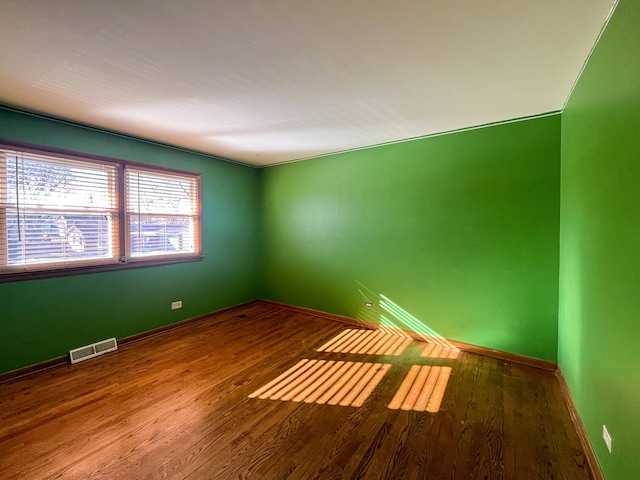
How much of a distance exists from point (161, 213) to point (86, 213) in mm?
801

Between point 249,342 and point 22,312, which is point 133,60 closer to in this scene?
point 22,312

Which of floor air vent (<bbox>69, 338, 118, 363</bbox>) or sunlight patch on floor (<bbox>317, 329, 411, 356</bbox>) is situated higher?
floor air vent (<bbox>69, 338, 118, 363</bbox>)

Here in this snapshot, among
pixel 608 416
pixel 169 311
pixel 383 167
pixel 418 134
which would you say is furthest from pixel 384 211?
pixel 169 311

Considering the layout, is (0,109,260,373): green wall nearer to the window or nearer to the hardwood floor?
the window

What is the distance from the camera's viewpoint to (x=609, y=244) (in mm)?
1404

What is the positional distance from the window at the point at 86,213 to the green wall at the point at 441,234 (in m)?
1.72

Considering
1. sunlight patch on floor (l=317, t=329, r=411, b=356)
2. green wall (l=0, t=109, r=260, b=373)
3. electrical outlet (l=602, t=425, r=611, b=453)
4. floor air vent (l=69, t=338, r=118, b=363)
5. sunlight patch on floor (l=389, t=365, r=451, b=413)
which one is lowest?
sunlight patch on floor (l=389, t=365, r=451, b=413)

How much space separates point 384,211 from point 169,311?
10.4 ft

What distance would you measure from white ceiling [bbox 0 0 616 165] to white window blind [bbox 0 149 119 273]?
1.73ft

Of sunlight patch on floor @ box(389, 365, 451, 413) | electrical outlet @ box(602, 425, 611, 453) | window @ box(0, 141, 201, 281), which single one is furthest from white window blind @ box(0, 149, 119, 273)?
electrical outlet @ box(602, 425, 611, 453)

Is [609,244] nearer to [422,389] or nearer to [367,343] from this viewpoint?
[422,389]

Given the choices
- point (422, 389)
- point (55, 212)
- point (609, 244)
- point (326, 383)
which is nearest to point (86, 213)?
point (55, 212)

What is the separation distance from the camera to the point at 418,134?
321 centimetres

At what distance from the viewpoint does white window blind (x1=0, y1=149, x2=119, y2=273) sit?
2.46m
